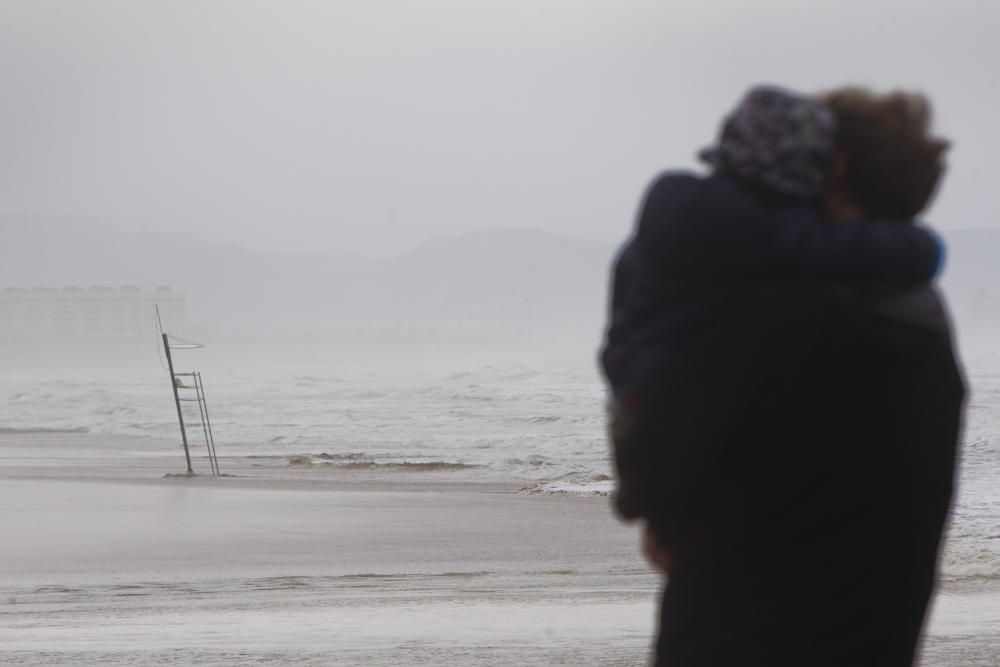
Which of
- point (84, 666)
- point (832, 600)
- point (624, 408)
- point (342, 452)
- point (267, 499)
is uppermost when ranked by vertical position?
point (624, 408)

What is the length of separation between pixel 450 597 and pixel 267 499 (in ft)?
30.7

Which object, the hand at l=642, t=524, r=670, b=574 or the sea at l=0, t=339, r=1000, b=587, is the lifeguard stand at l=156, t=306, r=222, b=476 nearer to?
the sea at l=0, t=339, r=1000, b=587

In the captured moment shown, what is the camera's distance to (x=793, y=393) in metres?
1.87

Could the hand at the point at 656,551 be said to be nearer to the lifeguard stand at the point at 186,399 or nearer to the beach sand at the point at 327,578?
the beach sand at the point at 327,578

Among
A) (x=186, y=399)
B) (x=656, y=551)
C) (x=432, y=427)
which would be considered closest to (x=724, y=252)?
(x=656, y=551)

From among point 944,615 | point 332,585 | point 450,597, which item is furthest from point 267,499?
point 944,615

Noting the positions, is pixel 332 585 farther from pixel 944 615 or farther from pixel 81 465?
pixel 81 465

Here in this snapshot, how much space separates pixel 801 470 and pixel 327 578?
29.7 ft

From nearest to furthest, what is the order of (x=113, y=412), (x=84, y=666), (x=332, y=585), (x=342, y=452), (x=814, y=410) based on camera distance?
(x=814, y=410)
(x=84, y=666)
(x=332, y=585)
(x=342, y=452)
(x=113, y=412)

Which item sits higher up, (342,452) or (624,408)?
(624,408)

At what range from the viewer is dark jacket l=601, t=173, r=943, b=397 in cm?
189

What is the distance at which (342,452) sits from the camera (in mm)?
28328

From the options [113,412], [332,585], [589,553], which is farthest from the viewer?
[113,412]

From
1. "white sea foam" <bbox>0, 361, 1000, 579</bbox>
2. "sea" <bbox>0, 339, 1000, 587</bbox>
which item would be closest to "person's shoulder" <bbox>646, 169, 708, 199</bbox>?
"sea" <bbox>0, 339, 1000, 587</bbox>
